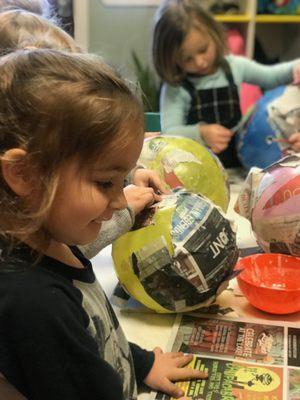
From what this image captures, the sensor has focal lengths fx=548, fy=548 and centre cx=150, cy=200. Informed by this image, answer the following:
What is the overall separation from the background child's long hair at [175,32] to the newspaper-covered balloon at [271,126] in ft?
0.82

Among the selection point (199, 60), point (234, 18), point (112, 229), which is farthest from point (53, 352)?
point (234, 18)

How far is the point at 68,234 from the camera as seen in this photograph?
58 cm

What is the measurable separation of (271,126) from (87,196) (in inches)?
35.9

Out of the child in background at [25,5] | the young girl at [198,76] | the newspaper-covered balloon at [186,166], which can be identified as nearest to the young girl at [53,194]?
the newspaper-covered balloon at [186,166]

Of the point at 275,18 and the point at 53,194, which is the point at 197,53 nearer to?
the point at 275,18

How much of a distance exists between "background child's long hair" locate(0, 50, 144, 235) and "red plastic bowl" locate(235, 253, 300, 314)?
40 centimetres

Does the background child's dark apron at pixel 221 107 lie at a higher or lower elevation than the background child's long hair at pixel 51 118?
lower

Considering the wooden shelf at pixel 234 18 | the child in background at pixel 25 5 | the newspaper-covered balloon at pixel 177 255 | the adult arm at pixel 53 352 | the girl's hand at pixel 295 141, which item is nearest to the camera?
the adult arm at pixel 53 352

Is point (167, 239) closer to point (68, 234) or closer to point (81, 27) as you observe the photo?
point (68, 234)

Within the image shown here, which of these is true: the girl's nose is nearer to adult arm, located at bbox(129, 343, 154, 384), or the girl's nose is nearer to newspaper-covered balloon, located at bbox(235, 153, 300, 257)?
newspaper-covered balloon, located at bbox(235, 153, 300, 257)

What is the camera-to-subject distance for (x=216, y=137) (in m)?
1.47

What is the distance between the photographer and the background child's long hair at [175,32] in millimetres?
1500

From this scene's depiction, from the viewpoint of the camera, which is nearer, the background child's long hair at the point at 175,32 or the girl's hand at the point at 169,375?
the girl's hand at the point at 169,375

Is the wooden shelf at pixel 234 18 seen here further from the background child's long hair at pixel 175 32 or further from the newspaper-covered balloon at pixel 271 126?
the newspaper-covered balloon at pixel 271 126
